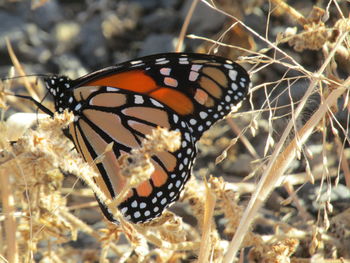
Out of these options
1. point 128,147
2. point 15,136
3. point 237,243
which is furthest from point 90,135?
point 237,243

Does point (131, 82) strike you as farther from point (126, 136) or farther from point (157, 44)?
point (157, 44)

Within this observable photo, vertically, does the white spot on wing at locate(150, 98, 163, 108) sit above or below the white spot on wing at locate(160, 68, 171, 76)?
below

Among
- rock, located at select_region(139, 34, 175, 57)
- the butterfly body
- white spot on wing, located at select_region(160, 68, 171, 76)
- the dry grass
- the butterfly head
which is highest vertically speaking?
rock, located at select_region(139, 34, 175, 57)

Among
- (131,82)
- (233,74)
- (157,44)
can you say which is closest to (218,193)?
(233,74)

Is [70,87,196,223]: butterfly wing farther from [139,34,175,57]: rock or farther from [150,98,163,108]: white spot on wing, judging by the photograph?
[139,34,175,57]: rock

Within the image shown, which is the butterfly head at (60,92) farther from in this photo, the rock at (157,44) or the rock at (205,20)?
the rock at (205,20)

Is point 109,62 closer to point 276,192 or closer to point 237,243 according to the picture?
point 276,192

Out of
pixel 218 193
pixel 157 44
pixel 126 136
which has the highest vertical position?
pixel 157 44

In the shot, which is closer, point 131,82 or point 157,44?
point 131,82

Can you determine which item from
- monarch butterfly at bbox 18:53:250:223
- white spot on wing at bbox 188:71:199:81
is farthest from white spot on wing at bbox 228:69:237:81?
white spot on wing at bbox 188:71:199:81
